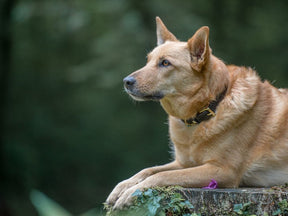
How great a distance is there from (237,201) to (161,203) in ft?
A: 2.24

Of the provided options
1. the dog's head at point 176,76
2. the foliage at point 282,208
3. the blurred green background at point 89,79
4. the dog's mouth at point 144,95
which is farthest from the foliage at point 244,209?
the blurred green background at point 89,79

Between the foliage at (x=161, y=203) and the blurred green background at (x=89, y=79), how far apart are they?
652 cm

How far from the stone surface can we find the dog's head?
1.09 metres

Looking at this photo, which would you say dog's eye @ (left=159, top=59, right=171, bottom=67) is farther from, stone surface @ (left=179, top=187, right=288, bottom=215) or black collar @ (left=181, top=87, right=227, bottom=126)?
stone surface @ (left=179, top=187, right=288, bottom=215)

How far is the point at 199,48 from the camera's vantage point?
4.50m

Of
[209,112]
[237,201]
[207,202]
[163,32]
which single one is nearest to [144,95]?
[209,112]

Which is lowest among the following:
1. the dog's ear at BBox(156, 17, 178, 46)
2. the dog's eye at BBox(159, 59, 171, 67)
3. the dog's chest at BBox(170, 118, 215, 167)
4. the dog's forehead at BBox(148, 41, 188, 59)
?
the dog's chest at BBox(170, 118, 215, 167)

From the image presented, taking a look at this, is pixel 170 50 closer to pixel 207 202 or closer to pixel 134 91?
pixel 134 91

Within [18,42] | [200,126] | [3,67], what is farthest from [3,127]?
[200,126]

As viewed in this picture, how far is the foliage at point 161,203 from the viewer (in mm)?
3766

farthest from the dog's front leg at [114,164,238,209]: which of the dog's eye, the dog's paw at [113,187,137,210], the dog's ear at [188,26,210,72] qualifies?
the dog's eye

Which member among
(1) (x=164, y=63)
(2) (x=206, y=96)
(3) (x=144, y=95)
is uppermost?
(1) (x=164, y=63)

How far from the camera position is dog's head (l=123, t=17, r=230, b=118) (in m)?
4.46

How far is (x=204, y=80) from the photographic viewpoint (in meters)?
4.47
